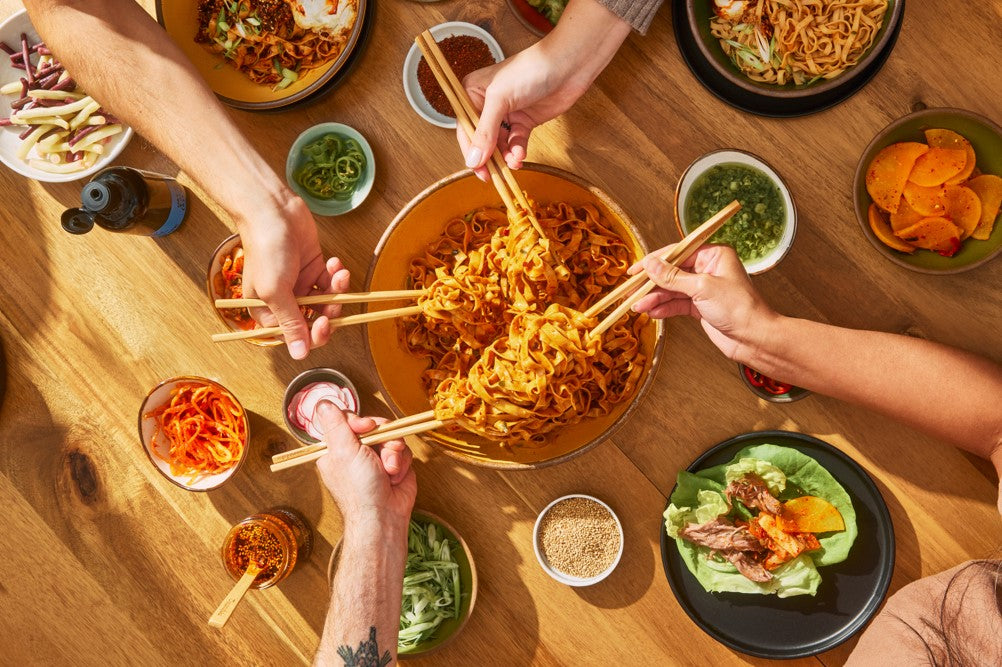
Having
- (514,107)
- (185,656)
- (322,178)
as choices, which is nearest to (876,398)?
(514,107)

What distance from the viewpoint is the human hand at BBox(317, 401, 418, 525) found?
2475mm

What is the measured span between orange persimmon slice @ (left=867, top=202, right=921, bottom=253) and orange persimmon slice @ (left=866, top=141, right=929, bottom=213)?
4 cm

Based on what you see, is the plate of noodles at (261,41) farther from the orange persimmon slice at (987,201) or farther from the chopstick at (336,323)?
the orange persimmon slice at (987,201)

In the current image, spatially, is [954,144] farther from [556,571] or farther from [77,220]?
[77,220]

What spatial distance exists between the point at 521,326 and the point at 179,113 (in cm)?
148

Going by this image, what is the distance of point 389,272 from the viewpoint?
261 centimetres

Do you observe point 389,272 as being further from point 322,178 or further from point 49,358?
point 49,358

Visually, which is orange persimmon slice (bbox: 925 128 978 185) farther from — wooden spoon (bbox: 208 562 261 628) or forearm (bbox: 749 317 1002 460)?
wooden spoon (bbox: 208 562 261 628)

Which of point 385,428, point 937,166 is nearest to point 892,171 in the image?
point 937,166

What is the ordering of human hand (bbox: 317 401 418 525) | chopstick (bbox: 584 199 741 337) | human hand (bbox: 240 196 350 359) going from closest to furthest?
1. chopstick (bbox: 584 199 741 337)
2. human hand (bbox: 240 196 350 359)
3. human hand (bbox: 317 401 418 525)

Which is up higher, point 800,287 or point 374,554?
point 800,287

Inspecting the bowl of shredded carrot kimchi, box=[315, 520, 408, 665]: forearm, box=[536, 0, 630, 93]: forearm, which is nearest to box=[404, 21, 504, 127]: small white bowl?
box=[536, 0, 630, 93]: forearm

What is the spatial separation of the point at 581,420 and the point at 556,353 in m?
0.38

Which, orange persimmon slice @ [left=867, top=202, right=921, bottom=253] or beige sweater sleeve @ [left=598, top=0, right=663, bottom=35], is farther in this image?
orange persimmon slice @ [left=867, top=202, right=921, bottom=253]
